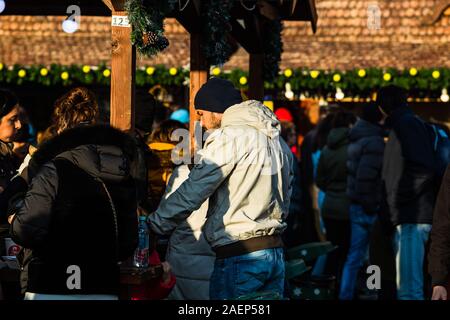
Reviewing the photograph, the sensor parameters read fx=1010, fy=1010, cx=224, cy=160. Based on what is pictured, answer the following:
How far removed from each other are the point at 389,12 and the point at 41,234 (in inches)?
571

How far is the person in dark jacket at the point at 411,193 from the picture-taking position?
7.98m

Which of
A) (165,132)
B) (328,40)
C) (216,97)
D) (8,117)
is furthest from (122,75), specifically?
(328,40)

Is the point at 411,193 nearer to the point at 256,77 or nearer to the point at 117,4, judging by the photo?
the point at 256,77

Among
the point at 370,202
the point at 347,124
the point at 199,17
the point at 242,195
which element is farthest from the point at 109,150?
the point at 347,124

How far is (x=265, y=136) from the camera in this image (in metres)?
5.37

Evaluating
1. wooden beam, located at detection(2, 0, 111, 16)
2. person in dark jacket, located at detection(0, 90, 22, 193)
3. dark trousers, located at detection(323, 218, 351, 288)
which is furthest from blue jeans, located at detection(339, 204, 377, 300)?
person in dark jacket, located at detection(0, 90, 22, 193)

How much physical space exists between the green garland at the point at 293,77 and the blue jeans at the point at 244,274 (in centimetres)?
956

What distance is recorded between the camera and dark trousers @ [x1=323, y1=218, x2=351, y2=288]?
10.1 metres

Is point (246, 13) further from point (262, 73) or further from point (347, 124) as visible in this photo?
point (347, 124)

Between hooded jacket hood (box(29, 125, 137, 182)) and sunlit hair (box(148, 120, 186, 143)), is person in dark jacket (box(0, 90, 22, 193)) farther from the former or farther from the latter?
hooded jacket hood (box(29, 125, 137, 182))

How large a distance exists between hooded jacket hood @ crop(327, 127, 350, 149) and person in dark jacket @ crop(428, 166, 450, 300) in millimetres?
5453

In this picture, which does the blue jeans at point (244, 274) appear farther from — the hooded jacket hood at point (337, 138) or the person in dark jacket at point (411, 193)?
the hooded jacket hood at point (337, 138)

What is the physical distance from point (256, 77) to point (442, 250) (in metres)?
5.34

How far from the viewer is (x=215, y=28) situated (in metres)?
7.39
